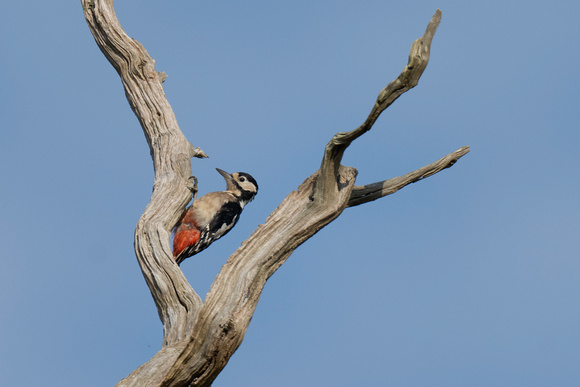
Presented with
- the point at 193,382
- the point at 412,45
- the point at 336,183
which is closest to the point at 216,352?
the point at 193,382

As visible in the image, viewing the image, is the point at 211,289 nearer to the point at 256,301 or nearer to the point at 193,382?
the point at 256,301

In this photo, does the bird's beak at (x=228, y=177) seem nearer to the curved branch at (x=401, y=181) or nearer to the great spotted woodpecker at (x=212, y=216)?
the great spotted woodpecker at (x=212, y=216)

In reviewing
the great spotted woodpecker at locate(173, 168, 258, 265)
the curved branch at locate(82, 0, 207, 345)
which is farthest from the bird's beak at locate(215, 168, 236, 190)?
the curved branch at locate(82, 0, 207, 345)

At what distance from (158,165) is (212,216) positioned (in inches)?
44.7

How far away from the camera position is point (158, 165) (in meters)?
5.13

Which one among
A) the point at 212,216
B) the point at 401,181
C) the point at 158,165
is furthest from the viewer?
the point at 212,216

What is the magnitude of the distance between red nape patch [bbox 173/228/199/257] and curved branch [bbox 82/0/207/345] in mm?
774

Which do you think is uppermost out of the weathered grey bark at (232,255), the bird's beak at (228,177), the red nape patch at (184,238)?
the bird's beak at (228,177)

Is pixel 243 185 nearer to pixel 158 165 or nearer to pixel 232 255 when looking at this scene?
pixel 158 165

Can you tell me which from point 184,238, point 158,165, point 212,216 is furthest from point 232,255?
point 212,216

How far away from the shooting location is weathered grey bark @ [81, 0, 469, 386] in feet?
12.4

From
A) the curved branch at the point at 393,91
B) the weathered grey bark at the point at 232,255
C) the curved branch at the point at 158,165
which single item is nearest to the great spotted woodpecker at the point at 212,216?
the curved branch at the point at 158,165

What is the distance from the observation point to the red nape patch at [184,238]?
19.1ft

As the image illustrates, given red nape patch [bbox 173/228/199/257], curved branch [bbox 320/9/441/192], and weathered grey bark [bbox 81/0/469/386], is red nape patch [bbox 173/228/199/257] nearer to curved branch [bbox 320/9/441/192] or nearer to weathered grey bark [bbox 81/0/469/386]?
weathered grey bark [bbox 81/0/469/386]
